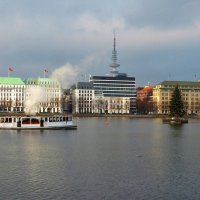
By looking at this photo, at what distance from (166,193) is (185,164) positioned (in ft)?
46.9

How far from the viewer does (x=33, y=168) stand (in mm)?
46344

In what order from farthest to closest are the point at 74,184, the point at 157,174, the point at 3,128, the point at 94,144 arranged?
the point at 3,128 → the point at 94,144 → the point at 157,174 → the point at 74,184

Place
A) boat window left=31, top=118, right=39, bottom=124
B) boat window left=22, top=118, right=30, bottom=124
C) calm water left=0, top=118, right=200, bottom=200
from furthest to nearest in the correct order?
boat window left=31, top=118, right=39, bottom=124
boat window left=22, top=118, right=30, bottom=124
calm water left=0, top=118, right=200, bottom=200

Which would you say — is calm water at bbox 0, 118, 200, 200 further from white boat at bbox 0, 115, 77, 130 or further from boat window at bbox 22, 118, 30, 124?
boat window at bbox 22, 118, 30, 124

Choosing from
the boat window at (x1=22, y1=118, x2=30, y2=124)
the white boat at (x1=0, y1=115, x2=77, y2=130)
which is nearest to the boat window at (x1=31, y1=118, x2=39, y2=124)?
the white boat at (x1=0, y1=115, x2=77, y2=130)

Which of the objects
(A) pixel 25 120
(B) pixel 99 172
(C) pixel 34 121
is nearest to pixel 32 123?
(C) pixel 34 121

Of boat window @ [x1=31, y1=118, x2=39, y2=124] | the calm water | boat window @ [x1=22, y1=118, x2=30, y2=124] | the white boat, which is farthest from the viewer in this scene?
boat window @ [x1=31, y1=118, x2=39, y2=124]

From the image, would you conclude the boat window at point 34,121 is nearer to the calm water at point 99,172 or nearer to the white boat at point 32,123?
the white boat at point 32,123

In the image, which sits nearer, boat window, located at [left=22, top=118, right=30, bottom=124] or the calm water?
the calm water

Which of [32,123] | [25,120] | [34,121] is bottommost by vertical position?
[32,123]

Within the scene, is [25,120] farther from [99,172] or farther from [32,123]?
[99,172]

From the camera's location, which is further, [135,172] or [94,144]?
[94,144]

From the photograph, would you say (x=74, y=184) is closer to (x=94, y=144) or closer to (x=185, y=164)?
(x=185, y=164)

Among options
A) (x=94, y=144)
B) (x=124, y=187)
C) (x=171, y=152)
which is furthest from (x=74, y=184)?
(x=94, y=144)
